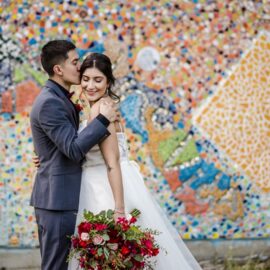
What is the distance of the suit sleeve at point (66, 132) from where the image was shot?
153 inches

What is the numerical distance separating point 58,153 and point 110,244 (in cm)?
65

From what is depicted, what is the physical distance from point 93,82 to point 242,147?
2.56m

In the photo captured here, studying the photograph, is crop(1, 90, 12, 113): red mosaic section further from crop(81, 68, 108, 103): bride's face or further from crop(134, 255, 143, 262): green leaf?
crop(134, 255, 143, 262): green leaf

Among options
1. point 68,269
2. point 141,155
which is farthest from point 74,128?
point 141,155

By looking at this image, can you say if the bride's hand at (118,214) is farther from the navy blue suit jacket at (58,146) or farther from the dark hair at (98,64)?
the dark hair at (98,64)

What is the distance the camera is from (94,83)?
13.5 feet

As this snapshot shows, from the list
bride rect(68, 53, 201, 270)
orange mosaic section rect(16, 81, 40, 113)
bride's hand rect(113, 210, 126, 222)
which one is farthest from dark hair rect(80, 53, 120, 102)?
orange mosaic section rect(16, 81, 40, 113)

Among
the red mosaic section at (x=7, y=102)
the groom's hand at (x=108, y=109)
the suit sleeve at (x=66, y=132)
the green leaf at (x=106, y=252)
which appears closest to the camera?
the green leaf at (x=106, y=252)

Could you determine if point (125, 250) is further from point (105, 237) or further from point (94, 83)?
point (94, 83)

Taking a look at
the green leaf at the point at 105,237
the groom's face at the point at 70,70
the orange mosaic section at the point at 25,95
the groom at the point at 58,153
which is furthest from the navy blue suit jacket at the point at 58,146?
the orange mosaic section at the point at 25,95

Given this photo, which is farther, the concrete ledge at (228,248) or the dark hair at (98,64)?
the concrete ledge at (228,248)

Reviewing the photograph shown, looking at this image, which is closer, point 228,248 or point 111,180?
point 111,180

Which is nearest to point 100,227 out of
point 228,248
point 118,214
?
point 118,214

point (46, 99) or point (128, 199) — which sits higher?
point (46, 99)
